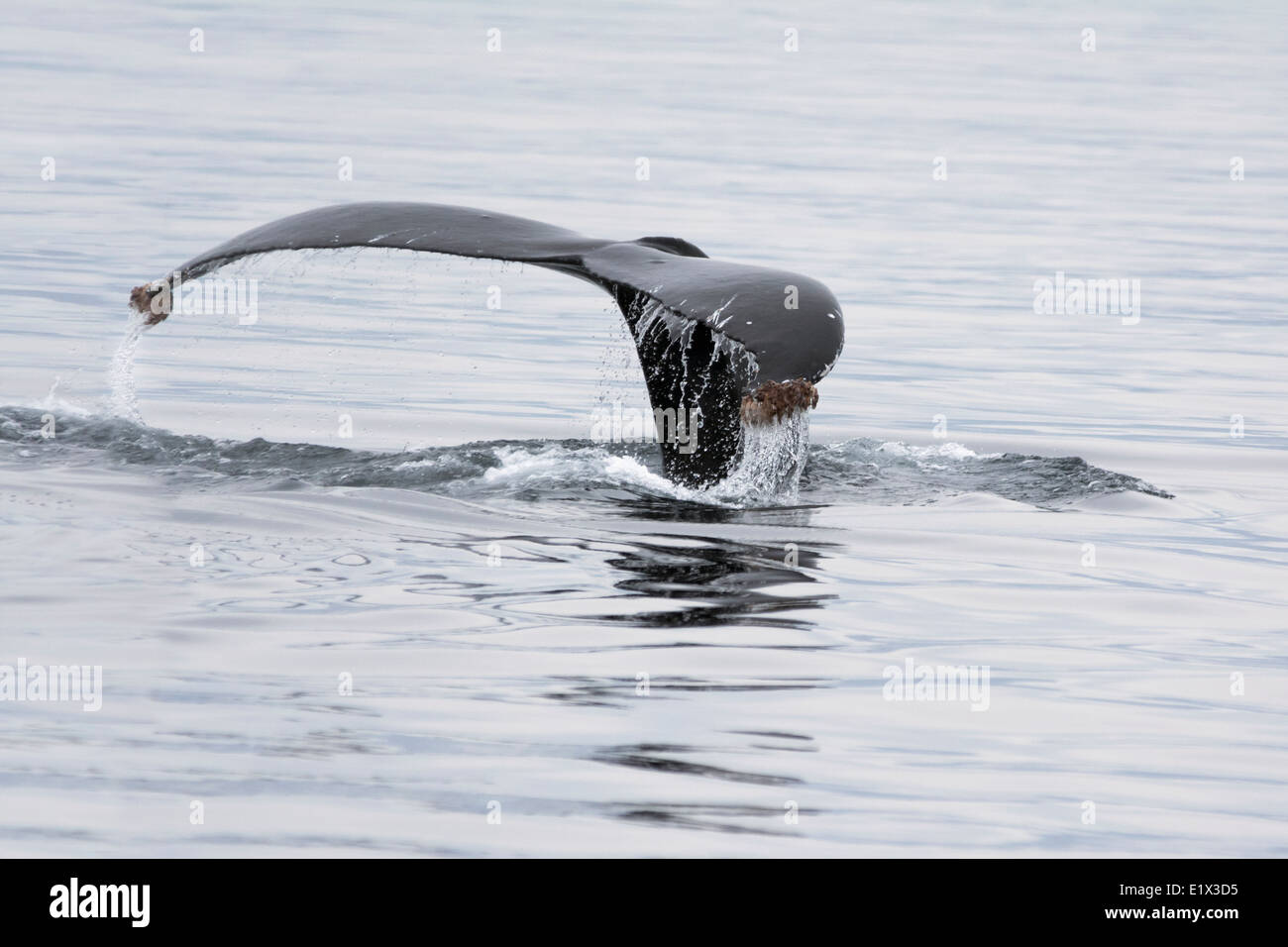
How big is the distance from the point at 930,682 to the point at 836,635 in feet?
1.88

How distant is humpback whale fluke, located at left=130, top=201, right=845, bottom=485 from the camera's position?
7688 millimetres

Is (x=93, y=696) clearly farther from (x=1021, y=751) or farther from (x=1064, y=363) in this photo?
(x=1064, y=363)

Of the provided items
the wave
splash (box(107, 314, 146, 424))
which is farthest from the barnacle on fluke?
splash (box(107, 314, 146, 424))

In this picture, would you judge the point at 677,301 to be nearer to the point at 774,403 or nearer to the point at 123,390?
the point at 774,403

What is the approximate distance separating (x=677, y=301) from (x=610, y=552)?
1079mm

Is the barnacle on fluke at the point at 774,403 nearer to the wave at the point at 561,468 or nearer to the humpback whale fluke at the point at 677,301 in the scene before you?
the humpback whale fluke at the point at 677,301

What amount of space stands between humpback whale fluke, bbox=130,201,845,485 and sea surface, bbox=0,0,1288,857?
1.51ft

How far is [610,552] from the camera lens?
877cm

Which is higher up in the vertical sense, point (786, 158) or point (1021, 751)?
point (786, 158)

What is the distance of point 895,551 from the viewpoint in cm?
Answer: 931

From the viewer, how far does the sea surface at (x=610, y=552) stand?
5844 mm

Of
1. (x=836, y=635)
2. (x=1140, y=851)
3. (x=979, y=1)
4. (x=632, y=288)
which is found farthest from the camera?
(x=979, y=1)

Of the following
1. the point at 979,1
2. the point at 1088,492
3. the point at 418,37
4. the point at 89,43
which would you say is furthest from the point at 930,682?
the point at 979,1

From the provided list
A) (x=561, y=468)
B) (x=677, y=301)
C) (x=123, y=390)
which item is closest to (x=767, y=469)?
(x=561, y=468)
